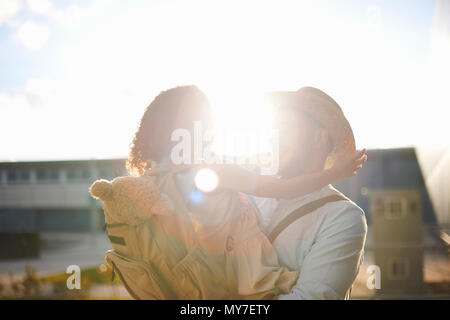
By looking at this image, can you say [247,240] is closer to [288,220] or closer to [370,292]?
[288,220]

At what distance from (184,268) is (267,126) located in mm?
734

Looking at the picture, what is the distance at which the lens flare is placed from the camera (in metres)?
1.65

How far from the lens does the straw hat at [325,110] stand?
6.02 feet

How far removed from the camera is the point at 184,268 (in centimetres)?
158

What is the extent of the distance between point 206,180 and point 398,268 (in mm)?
7663

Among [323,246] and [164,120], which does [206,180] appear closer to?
[164,120]

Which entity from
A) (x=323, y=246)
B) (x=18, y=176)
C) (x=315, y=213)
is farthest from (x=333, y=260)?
(x=18, y=176)

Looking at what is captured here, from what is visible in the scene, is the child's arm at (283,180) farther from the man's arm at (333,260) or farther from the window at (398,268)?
the window at (398,268)

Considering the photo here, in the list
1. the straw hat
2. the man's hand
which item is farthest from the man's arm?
the straw hat

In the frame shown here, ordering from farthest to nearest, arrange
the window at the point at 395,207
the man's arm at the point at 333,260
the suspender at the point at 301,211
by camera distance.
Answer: the window at the point at 395,207 → the suspender at the point at 301,211 → the man's arm at the point at 333,260

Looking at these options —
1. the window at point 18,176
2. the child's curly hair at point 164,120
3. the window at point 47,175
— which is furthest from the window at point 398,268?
the window at point 18,176

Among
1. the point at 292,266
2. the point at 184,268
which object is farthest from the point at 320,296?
the point at 184,268

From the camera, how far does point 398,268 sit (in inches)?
318

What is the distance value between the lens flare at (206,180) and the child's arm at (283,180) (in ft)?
0.06
